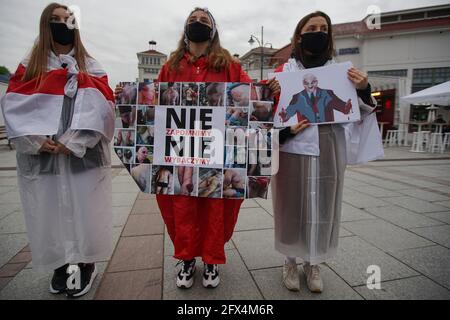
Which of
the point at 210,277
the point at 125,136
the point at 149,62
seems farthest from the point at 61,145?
the point at 149,62

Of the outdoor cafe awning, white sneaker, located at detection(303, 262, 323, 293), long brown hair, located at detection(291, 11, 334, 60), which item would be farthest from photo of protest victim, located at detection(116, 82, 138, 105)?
the outdoor cafe awning

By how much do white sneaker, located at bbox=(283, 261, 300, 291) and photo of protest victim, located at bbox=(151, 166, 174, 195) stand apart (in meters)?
1.09

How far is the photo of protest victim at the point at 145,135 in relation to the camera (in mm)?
1879

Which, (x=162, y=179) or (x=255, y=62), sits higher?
(x=255, y=62)

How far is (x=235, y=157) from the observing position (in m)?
1.80

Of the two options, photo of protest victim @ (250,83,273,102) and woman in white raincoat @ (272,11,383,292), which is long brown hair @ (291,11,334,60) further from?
photo of protest victim @ (250,83,273,102)

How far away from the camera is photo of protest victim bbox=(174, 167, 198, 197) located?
1853 millimetres

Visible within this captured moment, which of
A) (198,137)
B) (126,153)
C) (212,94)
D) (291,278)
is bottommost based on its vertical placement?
(291,278)

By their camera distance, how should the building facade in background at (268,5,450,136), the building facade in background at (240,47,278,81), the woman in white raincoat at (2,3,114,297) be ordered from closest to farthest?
1. the woman in white raincoat at (2,3,114,297)
2. the building facade in background at (268,5,450,136)
3. the building facade in background at (240,47,278,81)

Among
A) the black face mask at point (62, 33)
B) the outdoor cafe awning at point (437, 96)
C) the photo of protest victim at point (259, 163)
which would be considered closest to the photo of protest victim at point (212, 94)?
the photo of protest victim at point (259, 163)

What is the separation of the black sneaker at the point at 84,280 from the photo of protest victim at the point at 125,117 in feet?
3.57

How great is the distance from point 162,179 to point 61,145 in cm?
67

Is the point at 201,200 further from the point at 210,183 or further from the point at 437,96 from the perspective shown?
the point at 437,96
